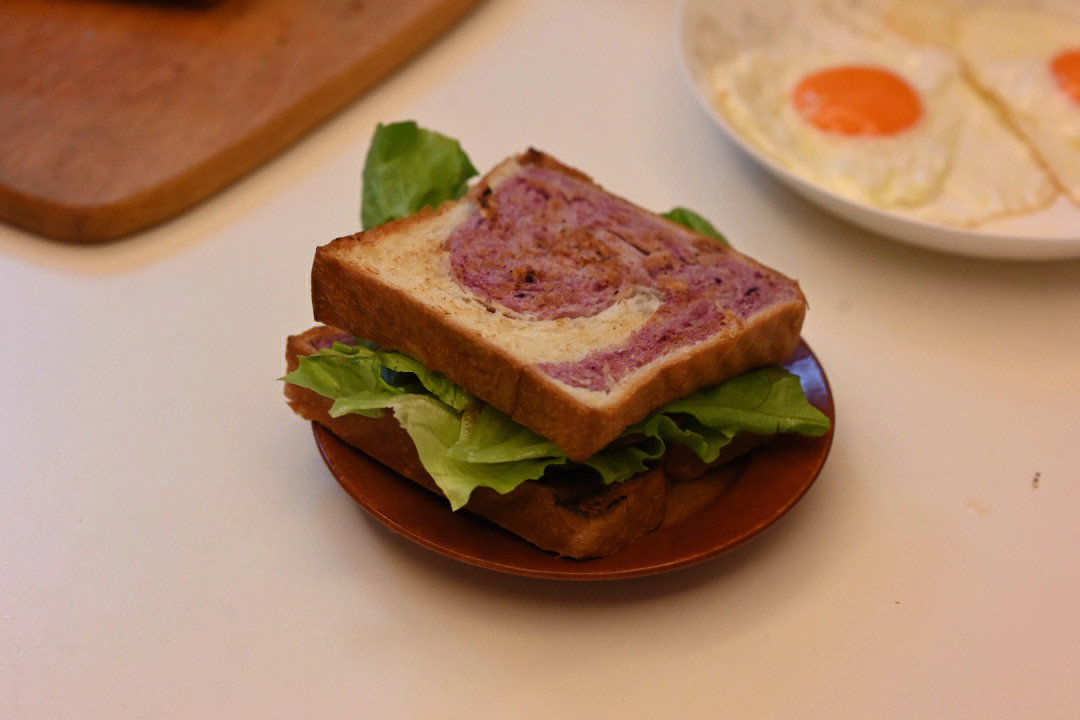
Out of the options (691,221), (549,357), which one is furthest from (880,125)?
(549,357)

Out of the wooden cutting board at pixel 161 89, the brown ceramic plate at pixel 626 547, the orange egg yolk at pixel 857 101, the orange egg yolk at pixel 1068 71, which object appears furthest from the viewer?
the orange egg yolk at pixel 1068 71

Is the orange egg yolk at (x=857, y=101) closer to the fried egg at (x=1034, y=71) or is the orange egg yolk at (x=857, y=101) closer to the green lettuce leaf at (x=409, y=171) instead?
the fried egg at (x=1034, y=71)

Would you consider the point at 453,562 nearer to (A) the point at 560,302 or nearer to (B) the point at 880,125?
(A) the point at 560,302

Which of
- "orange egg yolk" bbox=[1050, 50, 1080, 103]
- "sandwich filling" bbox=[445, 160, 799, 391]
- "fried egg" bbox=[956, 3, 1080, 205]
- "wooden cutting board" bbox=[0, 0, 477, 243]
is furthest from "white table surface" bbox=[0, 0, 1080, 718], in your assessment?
"orange egg yolk" bbox=[1050, 50, 1080, 103]

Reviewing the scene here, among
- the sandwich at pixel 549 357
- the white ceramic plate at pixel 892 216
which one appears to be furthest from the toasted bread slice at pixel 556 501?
the white ceramic plate at pixel 892 216

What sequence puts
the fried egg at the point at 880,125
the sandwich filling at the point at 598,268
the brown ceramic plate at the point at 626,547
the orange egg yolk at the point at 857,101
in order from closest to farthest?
the brown ceramic plate at the point at 626,547 → the sandwich filling at the point at 598,268 → the fried egg at the point at 880,125 → the orange egg yolk at the point at 857,101

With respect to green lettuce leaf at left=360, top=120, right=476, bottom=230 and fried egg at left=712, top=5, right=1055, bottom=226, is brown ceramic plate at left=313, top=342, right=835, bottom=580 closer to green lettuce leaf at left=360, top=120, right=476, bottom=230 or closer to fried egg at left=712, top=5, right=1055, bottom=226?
green lettuce leaf at left=360, top=120, right=476, bottom=230

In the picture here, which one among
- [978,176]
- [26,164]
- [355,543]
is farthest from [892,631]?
[26,164]
